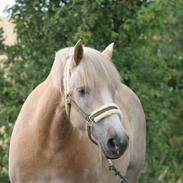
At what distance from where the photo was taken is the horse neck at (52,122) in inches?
223

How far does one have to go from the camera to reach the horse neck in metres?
5.66

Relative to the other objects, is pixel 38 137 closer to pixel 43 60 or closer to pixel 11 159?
pixel 11 159

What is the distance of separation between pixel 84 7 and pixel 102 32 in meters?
0.38

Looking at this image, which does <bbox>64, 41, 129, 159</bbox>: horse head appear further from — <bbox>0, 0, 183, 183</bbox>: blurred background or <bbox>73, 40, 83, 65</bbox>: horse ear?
<bbox>0, 0, 183, 183</bbox>: blurred background

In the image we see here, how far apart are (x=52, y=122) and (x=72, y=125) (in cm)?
16

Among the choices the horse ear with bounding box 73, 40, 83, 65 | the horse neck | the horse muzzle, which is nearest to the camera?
the horse muzzle

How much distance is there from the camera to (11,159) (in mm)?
5926

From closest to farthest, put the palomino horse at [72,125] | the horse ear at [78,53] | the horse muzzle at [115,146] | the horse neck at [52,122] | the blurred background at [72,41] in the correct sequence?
the horse muzzle at [115,146]
the palomino horse at [72,125]
the horse ear at [78,53]
the horse neck at [52,122]
the blurred background at [72,41]

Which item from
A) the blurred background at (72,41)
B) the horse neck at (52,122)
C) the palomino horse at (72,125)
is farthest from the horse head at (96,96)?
the blurred background at (72,41)

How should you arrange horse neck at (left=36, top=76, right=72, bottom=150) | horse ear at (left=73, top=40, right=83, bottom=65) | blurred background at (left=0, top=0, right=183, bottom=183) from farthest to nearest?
blurred background at (left=0, top=0, right=183, bottom=183)
horse neck at (left=36, top=76, right=72, bottom=150)
horse ear at (left=73, top=40, right=83, bottom=65)

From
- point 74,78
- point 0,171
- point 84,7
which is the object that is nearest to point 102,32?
point 84,7

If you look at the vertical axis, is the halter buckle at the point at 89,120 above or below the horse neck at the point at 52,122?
above

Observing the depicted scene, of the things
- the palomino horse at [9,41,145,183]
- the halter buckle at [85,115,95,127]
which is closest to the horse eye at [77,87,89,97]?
the palomino horse at [9,41,145,183]

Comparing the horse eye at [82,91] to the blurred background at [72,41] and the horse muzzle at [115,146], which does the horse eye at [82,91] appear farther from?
the blurred background at [72,41]
